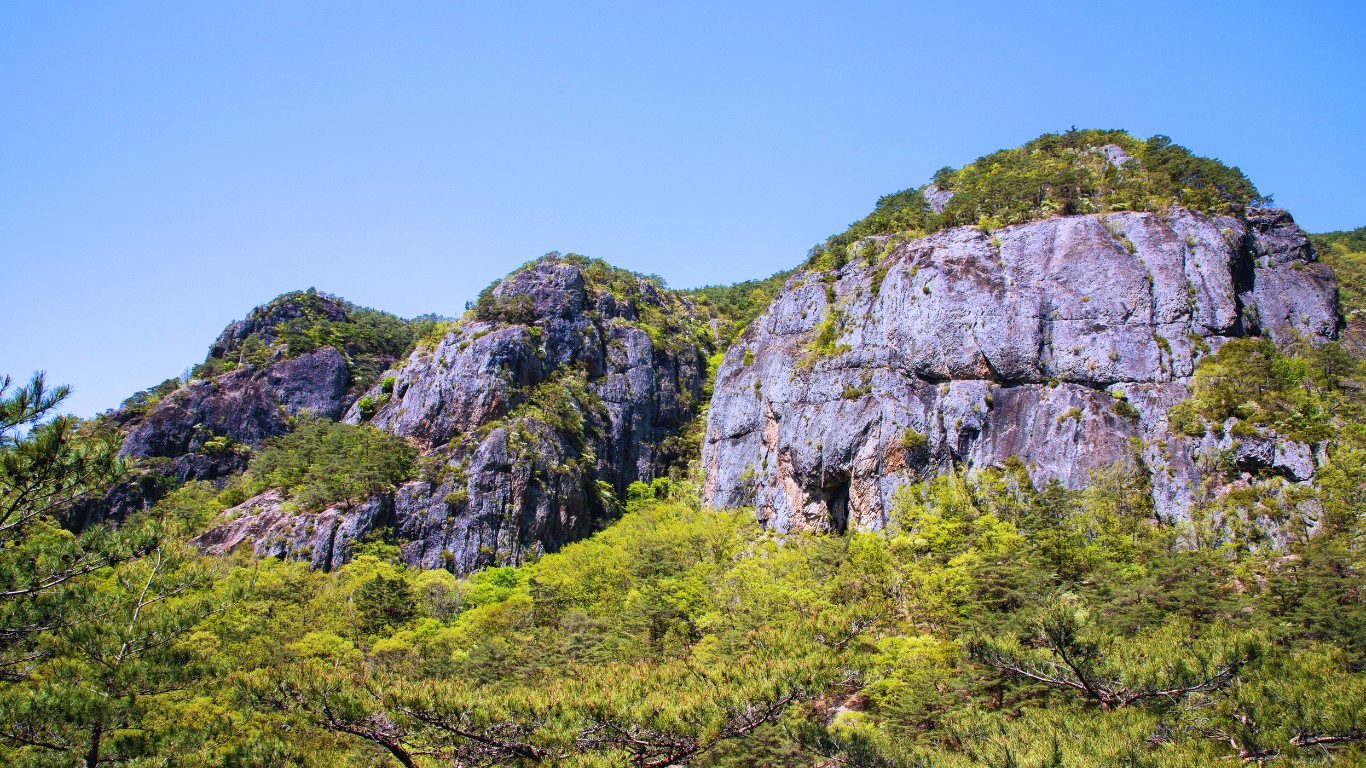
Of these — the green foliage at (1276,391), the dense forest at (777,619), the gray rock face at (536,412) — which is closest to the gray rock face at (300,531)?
the dense forest at (777,619)

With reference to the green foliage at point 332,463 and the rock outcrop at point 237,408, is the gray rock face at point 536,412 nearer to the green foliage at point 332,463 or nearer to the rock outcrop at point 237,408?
the green foliage at point 332,463

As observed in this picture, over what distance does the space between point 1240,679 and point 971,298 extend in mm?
27106

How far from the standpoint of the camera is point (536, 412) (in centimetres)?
4694

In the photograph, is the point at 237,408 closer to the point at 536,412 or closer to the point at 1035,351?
the point at 536,412

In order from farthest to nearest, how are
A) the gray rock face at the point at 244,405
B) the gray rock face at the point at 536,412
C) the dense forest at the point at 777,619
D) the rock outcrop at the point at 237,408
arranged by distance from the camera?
the gray rock face at the point at 244,405, the rock outcrop at the point at 237,408, the gray rock face at the point at 536,412, the dense forest at the point at 777,619

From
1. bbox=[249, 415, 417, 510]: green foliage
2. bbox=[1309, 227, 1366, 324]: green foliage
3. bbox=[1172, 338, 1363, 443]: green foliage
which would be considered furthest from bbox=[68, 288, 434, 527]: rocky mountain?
bbox=[1309, 227, 1366, 324]: green foliage

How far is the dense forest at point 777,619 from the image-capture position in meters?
8.84

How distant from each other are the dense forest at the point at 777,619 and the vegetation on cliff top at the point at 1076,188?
0.76 feet

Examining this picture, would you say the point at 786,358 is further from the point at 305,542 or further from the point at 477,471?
the point at 305,542

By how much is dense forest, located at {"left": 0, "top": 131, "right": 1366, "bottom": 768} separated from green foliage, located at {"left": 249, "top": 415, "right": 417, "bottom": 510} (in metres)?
0.22

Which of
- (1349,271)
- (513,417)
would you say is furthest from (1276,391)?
(513,417)

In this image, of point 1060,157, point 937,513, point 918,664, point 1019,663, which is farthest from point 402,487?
point 1060,157

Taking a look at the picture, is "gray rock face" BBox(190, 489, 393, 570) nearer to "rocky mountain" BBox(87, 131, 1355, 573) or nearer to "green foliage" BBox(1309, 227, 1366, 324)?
"rocky mountain" BBox(87, 131, 1355, 573)

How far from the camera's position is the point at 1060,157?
44.8 meters
